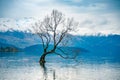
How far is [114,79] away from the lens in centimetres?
3322

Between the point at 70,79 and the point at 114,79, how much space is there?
17.8 feet

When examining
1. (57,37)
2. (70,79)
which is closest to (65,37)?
(57,37)

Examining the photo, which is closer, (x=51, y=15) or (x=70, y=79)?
(x=70, y=79)

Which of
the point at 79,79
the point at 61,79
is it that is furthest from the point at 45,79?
the point at 79,79

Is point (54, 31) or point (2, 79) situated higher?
point (2, 79)

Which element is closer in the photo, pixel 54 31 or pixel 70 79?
pixel 70 79

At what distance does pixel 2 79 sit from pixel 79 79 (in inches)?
362

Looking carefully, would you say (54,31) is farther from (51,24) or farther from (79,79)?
(79,79)

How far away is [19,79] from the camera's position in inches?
1254

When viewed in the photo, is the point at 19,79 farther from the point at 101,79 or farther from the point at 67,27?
the point at 67,27

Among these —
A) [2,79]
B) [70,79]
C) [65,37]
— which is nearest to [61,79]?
[70,79]

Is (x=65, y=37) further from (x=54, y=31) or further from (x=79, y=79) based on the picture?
(x=79, y=79)

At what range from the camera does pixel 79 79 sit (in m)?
32.9

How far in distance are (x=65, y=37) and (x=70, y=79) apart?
34.8 meters
